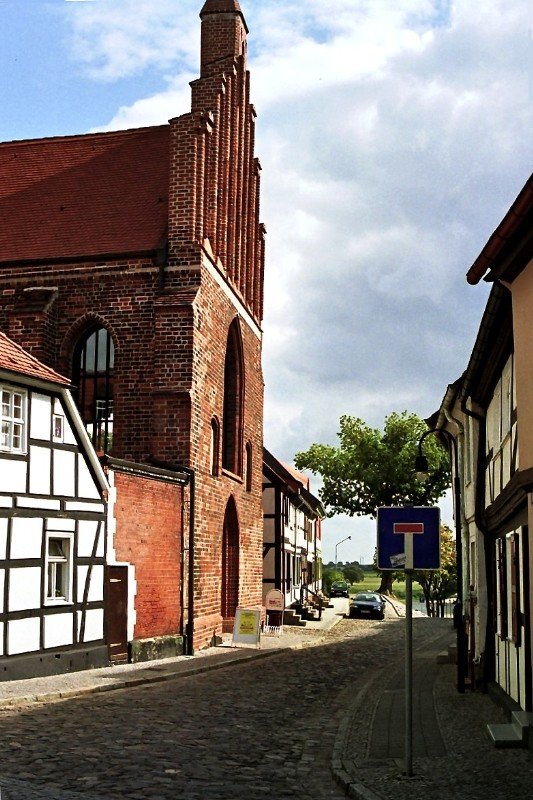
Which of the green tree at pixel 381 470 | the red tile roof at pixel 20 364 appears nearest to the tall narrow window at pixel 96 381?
the red tile roof at pixel 20 364

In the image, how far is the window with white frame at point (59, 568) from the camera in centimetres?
1838

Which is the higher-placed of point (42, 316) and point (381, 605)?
point (42, 316)

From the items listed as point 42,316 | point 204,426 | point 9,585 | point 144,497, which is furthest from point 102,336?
point 9,585

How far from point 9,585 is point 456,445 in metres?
11.3

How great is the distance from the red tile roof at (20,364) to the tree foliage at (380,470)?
4710 centimetres

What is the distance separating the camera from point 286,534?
1834 inches

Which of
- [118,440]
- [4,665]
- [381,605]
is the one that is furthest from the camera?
[381,605]

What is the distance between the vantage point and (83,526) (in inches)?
755

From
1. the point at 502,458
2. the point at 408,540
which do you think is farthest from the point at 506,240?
the point at 502,458

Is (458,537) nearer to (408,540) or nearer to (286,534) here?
(408,540)

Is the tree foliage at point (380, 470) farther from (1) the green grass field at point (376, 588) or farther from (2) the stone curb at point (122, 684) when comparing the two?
(2) the stone curb at point (122, 684)

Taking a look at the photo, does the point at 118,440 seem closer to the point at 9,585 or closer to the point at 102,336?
the point at 102,336

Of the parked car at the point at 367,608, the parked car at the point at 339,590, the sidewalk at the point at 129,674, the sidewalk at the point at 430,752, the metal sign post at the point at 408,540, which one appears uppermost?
the metal sign post at the point at 408,540

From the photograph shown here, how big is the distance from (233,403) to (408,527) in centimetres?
2165
